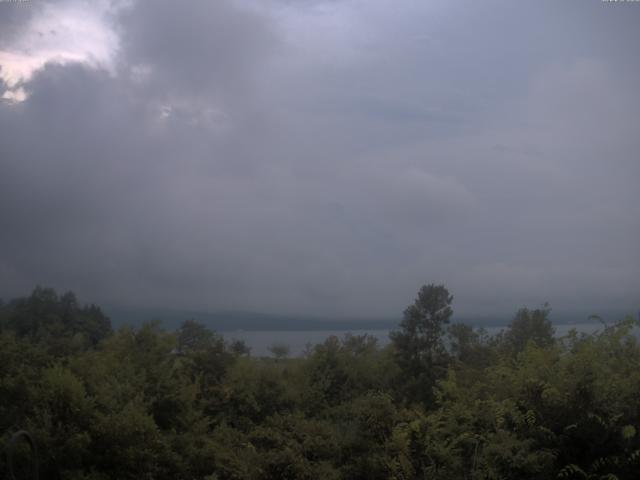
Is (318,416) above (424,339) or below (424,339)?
below

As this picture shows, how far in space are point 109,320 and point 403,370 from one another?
35.2 ft

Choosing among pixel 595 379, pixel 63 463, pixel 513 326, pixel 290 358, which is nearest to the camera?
pixel 595 379

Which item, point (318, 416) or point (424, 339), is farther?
point (424, 339)

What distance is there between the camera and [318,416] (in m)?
15.9

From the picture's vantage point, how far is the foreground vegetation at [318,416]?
831 cm

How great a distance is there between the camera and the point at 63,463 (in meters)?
9.07

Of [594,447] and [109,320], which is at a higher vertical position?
[109,320]

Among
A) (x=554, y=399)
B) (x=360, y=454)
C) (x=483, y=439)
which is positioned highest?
(x=554, y=399)

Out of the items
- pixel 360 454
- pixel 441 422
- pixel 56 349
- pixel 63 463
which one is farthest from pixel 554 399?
pixel 56 349

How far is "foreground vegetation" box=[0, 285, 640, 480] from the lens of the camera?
831cm

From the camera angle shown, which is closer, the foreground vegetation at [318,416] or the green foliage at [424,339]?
the foreground vegetation at [318,416]

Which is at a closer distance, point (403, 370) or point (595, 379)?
point (595, 379)

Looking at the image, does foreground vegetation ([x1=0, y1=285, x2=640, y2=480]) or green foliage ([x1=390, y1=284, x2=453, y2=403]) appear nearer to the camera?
foreground vegetation ([x1=0, y1=285, x2=640, y2=480])

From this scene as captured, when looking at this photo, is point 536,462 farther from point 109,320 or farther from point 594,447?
point 109,320
